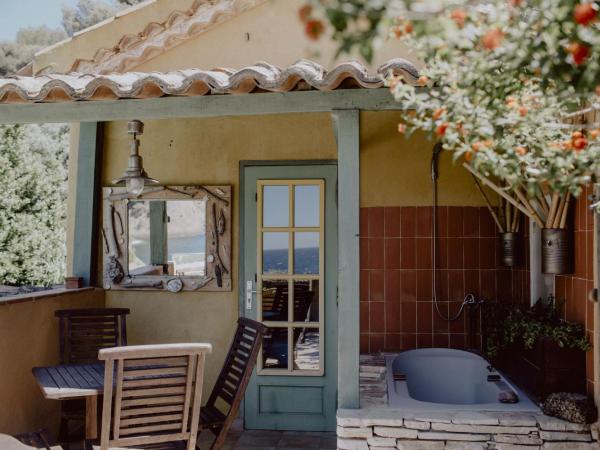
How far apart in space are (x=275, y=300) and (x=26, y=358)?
2.04 m

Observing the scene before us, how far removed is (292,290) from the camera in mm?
5547

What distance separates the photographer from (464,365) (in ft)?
16.6

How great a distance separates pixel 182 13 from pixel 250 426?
3.78 metres

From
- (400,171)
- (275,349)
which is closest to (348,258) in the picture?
(400,171)

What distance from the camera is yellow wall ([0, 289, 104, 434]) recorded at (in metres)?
4.40

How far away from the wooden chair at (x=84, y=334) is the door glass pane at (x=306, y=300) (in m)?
1.44

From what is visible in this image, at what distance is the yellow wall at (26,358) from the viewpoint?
4.40 meters

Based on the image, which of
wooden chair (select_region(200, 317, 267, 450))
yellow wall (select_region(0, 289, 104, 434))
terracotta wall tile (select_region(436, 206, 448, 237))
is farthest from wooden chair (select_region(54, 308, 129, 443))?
terracotta wall tile (select_region(436, 206, 448, 237))

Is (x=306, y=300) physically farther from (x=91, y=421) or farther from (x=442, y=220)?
(x=91, y=421)

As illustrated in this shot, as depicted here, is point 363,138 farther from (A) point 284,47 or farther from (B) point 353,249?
(B) point 353,249

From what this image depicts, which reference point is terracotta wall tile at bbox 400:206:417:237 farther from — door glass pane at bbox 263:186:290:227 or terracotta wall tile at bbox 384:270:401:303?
door glass pane at bbox 263:186:290:227

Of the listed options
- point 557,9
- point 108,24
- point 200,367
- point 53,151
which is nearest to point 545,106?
point 557,9

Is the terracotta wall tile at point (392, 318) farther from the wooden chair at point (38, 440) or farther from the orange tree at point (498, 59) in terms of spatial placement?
the orange tree at point (498, 59)

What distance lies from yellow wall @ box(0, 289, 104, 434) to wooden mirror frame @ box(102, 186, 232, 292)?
2.36ft
